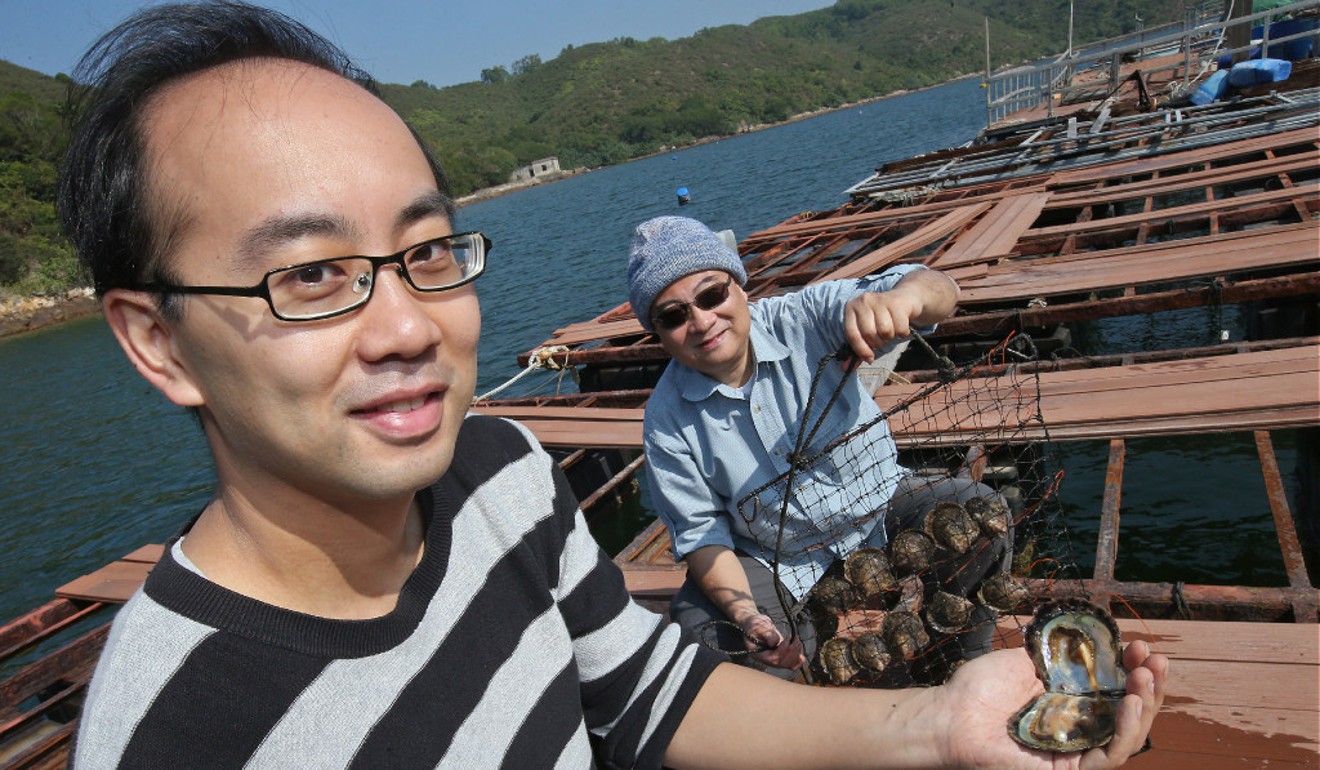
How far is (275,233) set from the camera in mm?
1314

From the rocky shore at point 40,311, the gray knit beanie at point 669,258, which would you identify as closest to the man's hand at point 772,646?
the gray knit beanie at point 669,258

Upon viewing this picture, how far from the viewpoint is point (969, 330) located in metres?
7.40

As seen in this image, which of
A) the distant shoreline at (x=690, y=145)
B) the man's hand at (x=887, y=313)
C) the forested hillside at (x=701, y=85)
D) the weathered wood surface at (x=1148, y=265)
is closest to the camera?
the man's hand at (x=887, y=313)

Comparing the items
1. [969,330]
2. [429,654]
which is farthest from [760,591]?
[969,330]

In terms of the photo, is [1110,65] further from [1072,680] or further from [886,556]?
[1072,680]

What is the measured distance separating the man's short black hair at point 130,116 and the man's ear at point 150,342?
0.03 metres

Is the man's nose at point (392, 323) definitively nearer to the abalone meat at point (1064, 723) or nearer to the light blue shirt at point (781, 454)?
the abalone meat at point (1064, 723)

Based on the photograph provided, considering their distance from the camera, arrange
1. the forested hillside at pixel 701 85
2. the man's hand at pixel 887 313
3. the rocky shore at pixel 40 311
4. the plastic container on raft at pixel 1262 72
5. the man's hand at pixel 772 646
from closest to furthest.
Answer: the man's hand at pixel 887 313 < the man's hand at pixel 772 646 < the plastic container on raft at pixel 1262 72 < the rocky shore at pixel 40 311 < the forested hillside at pixel 701 85

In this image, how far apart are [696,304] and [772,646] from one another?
1499 millimetres

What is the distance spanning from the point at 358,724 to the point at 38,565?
16.2 m

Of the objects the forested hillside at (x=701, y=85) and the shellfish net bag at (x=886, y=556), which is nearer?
the shellfish net bag at (x=886, y=556)

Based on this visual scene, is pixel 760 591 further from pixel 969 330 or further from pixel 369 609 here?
pixel 969 330

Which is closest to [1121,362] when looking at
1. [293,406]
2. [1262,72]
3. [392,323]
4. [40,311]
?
[392,323]

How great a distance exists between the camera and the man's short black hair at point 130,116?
1.37m
